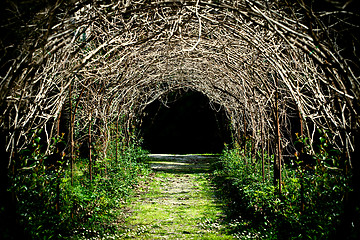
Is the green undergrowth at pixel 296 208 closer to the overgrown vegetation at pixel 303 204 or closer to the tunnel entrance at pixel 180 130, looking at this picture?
the overgrown vegetation at pixel 303 204

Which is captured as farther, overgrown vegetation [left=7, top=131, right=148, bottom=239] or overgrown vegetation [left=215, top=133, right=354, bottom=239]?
overgrown vegetation [left=7, top=131, right=148, bottom=239]

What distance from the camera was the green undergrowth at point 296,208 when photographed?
11.6 ft

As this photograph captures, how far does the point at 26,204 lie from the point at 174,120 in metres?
16.8

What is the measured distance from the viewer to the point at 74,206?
4992 millimetres

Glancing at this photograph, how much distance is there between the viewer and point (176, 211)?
23.4 ft

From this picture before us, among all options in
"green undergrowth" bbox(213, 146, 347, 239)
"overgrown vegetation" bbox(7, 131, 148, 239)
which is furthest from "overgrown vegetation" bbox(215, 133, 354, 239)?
"overgrown vegetation" bbox(7, 131, 148, 239)

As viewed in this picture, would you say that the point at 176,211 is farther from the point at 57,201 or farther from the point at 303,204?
the point at 303,204

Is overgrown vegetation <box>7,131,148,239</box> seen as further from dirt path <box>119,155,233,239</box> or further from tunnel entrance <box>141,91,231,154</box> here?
tunnel entrance <box>141,91,231,154</box>

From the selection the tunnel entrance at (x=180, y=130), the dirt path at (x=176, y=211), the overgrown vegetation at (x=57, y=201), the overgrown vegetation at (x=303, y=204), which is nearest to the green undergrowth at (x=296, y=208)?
the overgrown vegetation at (x=303, y=204)

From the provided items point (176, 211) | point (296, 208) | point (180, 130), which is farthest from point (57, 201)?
point (180, 130)

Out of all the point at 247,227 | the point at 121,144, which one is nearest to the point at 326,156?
the point at 247,227

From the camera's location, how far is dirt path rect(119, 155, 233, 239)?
5633 mm

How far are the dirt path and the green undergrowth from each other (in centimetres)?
45

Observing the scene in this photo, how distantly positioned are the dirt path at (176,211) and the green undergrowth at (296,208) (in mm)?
450
